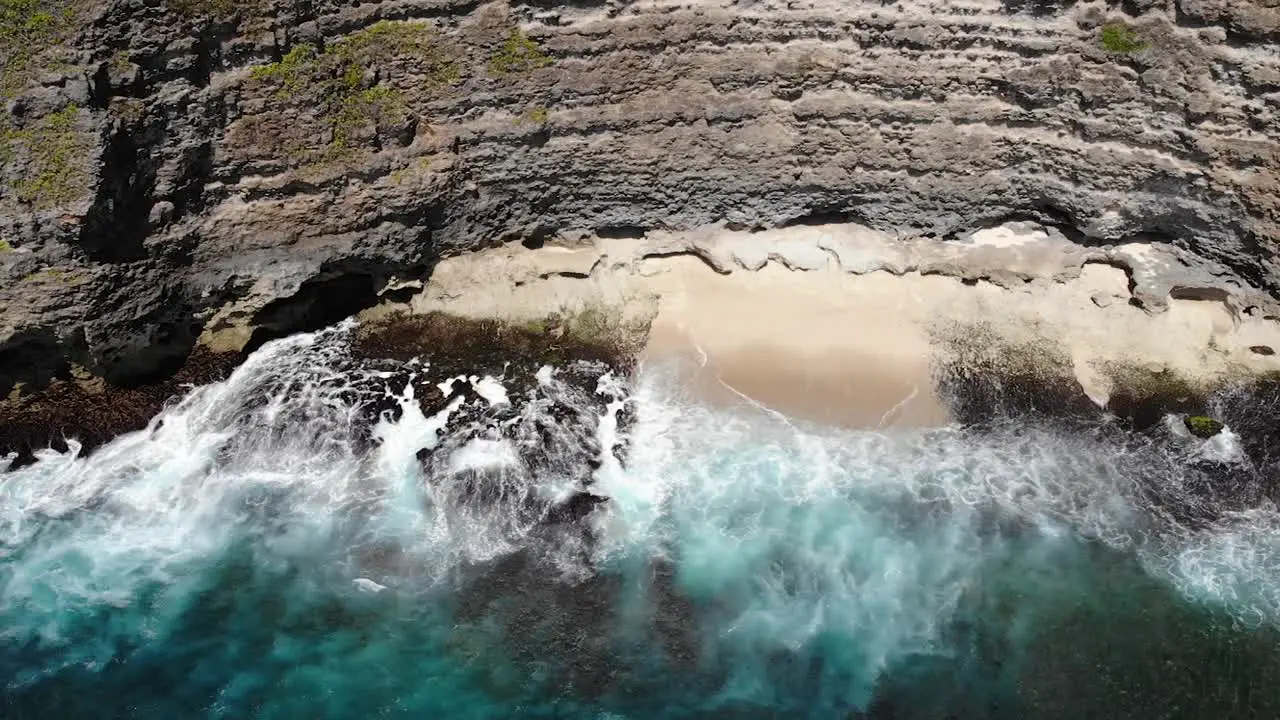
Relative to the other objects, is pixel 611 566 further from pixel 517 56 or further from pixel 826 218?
pixel 517 56

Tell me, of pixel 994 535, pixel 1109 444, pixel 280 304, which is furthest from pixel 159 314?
pixel 1109 444

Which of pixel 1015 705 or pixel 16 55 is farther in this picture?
pixel 16 55

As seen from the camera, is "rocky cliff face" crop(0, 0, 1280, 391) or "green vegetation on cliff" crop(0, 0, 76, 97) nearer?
"green vegetation on cliff" crop(0, 0, 76, 97)

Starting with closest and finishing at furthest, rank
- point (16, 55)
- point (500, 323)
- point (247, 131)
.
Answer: point (16, 55) < point (247, 131) < point (500, 323)

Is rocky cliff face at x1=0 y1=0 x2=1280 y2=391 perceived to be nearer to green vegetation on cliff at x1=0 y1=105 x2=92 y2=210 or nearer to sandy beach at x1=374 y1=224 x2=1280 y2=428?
green vegetation on cliff at x1=0 y1=105 x2=92 y2=210

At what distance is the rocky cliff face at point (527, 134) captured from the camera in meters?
18.7

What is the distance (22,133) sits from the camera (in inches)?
725

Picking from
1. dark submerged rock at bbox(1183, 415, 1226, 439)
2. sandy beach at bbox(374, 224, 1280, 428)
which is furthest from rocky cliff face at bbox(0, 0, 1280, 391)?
dark submerged rock at bbox(1183, 415, 1226, 439)

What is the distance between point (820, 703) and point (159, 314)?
14986 mm

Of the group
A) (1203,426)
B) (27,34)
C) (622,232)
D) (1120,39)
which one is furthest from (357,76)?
(1203,426)

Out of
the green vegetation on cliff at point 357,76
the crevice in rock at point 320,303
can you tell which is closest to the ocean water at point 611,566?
the crevice in rock at point 320,303

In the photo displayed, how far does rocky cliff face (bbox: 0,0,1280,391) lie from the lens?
18719mm

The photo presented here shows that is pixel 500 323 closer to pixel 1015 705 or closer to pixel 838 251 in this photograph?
pixel 838 251

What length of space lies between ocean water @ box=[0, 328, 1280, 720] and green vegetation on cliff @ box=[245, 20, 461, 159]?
16.7 feet
